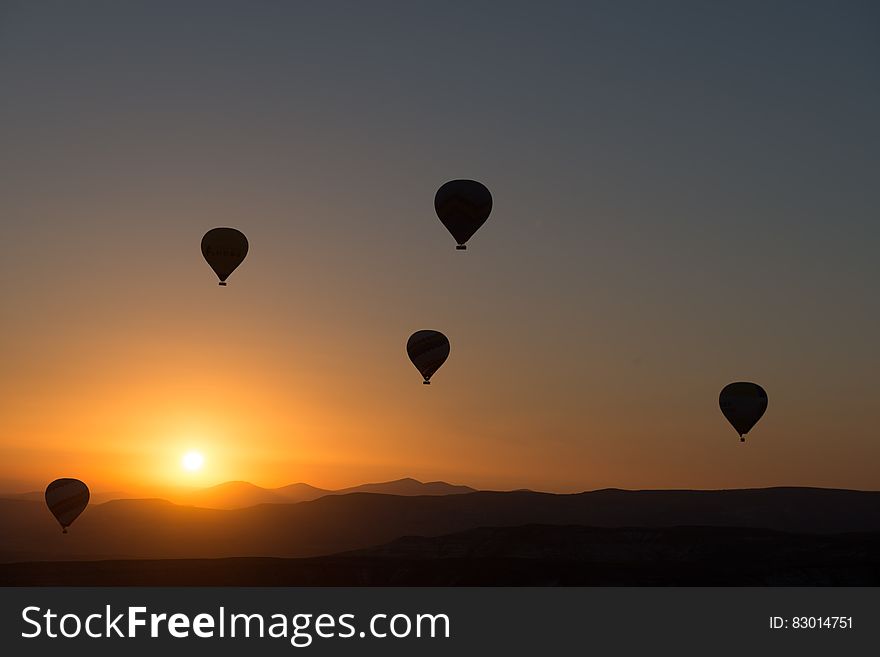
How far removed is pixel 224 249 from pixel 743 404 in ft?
107

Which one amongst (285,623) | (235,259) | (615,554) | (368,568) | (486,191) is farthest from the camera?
(615,554)

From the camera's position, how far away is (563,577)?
11588cm

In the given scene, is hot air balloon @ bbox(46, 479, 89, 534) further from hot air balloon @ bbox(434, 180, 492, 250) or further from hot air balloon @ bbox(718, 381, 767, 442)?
hot air balloon @ bbox(718, 381, 767, 442)

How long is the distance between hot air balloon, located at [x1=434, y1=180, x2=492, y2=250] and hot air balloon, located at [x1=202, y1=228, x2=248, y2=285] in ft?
42.2

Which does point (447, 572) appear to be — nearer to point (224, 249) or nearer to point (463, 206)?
point (224, 249)

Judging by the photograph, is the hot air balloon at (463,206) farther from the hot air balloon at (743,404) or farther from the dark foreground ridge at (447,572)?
the dark foreground ridge at (447,572)

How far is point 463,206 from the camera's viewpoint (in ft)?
241

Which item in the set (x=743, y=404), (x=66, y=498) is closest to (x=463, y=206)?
(x=743, y=404)

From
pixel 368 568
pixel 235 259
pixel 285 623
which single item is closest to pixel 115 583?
pixel 368 568

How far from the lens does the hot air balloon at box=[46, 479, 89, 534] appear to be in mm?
97750

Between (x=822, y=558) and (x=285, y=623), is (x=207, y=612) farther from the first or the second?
(x=822, y=558)

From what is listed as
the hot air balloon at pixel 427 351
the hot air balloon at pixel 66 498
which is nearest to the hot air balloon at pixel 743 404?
the hot air balloon at pixel 427 351

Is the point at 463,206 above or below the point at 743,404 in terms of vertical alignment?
above

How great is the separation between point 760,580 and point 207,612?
229ft
